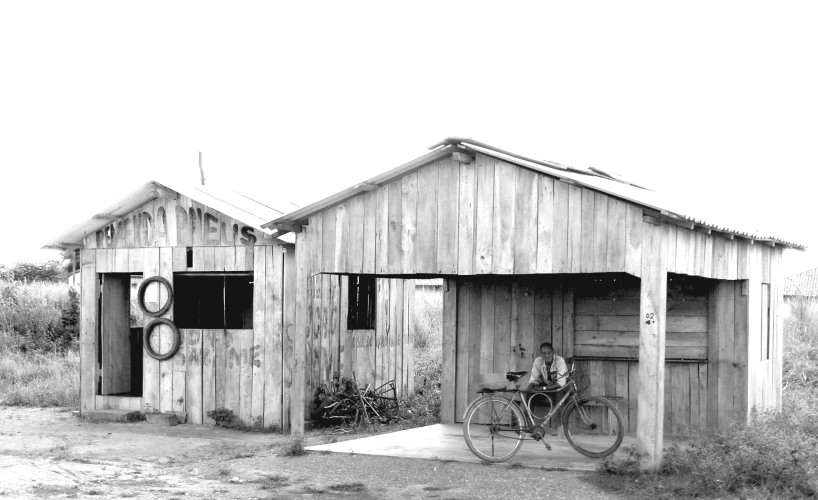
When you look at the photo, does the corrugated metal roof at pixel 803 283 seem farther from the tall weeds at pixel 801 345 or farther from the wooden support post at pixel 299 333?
the wooden support post at pixel 299 333

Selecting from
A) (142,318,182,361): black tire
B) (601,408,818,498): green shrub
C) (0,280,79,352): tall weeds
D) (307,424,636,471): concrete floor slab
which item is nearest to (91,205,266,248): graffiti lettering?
(142,318,182,361): black tire

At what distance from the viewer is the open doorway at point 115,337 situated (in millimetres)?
17703

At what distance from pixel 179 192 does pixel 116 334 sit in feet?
11.0

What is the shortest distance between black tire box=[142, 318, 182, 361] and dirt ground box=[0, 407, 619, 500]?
6.37 feet

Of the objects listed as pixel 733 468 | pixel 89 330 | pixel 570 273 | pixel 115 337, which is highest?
pixel 570 273

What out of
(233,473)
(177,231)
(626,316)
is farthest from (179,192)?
(626,316)

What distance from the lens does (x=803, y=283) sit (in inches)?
1506

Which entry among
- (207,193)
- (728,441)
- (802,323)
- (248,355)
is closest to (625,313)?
(728,441)

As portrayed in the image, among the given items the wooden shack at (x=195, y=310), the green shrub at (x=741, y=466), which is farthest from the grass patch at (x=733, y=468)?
the wooden shack at (x=195, y=310)

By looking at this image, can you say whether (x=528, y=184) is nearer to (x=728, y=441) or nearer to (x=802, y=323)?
(x=728, y=441)

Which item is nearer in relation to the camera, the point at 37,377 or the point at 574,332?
the point at 574,332

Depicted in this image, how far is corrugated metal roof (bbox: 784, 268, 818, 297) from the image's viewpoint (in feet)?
121

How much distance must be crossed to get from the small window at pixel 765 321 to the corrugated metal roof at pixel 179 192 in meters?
7.33

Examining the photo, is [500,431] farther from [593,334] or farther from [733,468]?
[593,334]
